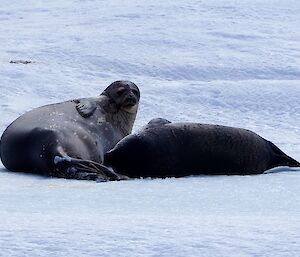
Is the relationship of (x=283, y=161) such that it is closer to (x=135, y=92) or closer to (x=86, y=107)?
(x=135, y=92)

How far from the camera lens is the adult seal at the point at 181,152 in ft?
15.4

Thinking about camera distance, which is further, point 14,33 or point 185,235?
point 14,33

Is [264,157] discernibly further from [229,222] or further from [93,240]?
[93,240]

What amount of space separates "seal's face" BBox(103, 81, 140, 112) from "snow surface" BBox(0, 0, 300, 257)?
30.3 inches

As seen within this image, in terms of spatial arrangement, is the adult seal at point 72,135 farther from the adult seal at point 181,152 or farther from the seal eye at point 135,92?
the adult seal at point 181,152

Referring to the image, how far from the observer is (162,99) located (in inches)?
298

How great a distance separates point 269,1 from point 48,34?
11.2 feet

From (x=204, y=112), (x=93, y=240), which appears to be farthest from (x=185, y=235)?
(x=204, y=112)

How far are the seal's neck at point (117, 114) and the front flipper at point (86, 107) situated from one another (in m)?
0.06

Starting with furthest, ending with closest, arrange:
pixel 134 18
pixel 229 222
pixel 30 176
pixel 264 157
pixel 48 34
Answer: pixel 134 18 → pixel 48 34 → pixel 264 157 → pixel 30 176 → pixel 229 222

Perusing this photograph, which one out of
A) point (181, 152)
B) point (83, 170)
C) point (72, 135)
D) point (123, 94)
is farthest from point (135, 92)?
point (83, 170)

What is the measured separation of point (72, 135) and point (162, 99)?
2693 millimetres

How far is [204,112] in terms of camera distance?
7219mm

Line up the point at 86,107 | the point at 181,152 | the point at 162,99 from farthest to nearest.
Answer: the point at 162,99 < the point at 86,107 < the point at 181,152
